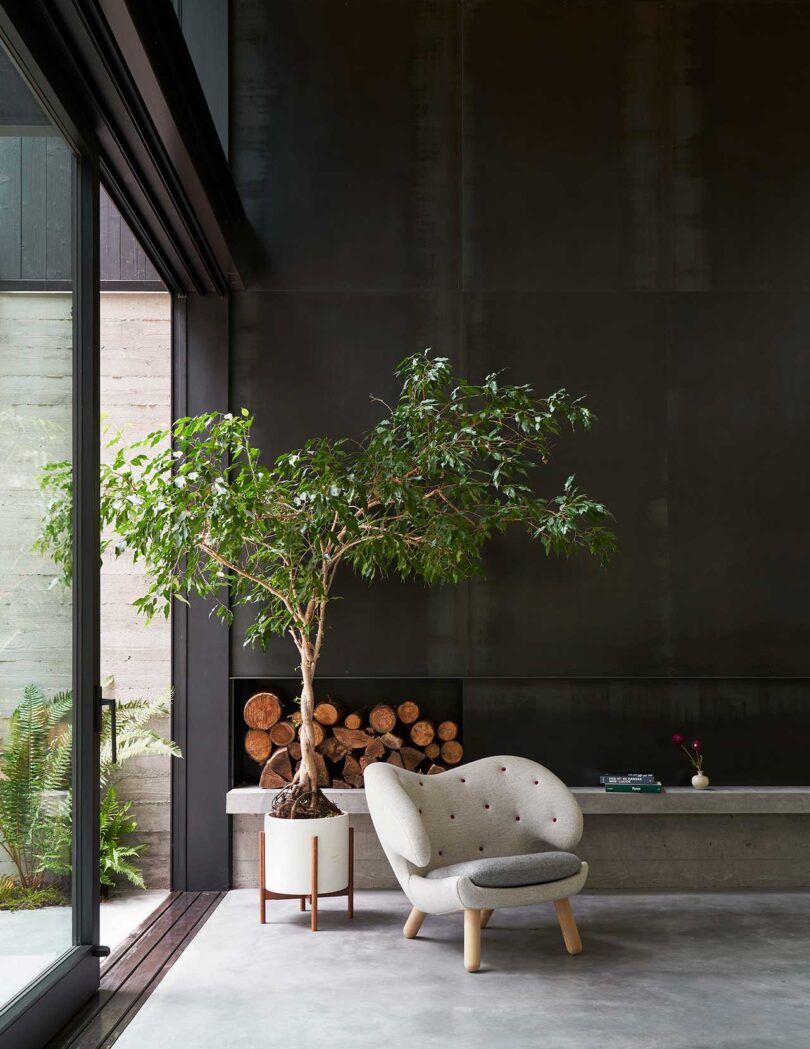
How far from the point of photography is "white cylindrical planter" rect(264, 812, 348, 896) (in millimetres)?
4453

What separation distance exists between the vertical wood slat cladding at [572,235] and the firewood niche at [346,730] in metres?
0.89

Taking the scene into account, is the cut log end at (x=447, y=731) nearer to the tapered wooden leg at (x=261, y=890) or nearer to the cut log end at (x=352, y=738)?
the cut log end at (x=352, y=738)

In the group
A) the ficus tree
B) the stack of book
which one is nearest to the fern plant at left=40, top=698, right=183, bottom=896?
the ficus tree

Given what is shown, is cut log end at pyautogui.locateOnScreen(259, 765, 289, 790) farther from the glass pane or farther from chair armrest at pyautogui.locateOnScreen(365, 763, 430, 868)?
the glass pane

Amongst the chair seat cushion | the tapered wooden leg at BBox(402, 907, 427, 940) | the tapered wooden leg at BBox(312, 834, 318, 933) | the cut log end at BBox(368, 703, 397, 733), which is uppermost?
the cut log end at BBox(368, 703, 397, 733)

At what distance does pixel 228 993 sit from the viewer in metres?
3.62

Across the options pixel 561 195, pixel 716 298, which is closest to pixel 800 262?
pixel 716 298

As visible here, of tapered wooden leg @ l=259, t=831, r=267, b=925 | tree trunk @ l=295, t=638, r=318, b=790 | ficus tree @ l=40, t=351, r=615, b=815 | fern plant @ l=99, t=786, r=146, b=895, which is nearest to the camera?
ficus tree @ l=40, t=351, r=615, b=815

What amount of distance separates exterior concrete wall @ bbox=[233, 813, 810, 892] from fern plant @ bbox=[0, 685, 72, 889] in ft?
7.43

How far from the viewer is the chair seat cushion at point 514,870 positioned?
3.88 metres

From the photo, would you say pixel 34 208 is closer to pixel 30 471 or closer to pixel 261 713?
pixel 30 471

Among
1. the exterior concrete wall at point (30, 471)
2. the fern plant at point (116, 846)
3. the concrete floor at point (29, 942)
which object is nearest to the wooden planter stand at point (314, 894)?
the fern plant at point (116, 846)

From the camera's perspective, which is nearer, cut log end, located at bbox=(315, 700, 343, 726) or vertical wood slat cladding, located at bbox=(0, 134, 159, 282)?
vertical wood slat cladding, located at bbox=(0, 134, 159, 282)

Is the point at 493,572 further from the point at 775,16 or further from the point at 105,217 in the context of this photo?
the point at 775,16
